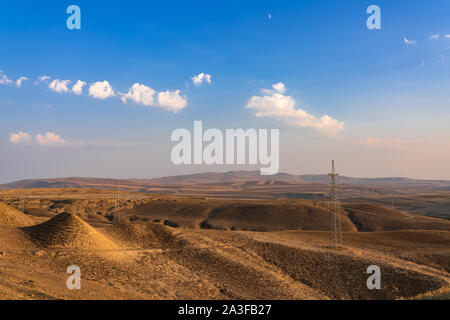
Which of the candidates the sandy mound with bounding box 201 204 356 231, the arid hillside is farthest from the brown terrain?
the sandy mound with bounding box 201 204 356 231

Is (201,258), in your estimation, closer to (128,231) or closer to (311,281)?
(311,281)

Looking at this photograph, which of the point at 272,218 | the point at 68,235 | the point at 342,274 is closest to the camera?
the point at 342,274

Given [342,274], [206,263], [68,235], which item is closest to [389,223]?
[342,274]

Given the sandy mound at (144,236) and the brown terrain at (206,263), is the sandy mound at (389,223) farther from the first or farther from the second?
the sandy mound at (144,236)

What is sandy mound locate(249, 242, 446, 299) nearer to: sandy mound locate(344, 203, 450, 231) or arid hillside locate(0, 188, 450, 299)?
arid hillside locate(0, 188, 450, 299)

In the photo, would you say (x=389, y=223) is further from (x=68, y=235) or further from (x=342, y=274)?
(x=68, y=235)

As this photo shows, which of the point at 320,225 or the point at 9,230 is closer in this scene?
the point at 9,230
